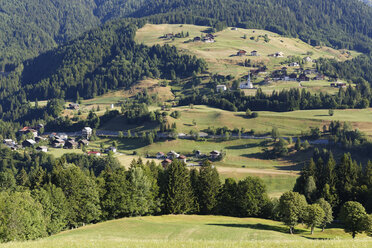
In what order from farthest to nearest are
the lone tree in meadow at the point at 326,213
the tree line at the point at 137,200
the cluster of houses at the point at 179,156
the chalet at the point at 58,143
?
the chalet at the point at 58,143
the cluster of houses at the point at 179,156
the lone tree in meadow at the point at 326,213
the tree line at the point at 137,200

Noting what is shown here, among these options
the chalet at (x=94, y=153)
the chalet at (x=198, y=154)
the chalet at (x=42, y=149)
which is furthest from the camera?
the chalet at (x=42, y=149)

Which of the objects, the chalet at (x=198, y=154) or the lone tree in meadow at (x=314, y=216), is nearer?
the lone tree in meadow at (x=314, y=216)

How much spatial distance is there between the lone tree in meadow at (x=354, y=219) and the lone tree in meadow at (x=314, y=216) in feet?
11.7

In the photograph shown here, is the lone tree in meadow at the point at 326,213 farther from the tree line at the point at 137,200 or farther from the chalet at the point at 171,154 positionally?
the chalet at the point at 171,154

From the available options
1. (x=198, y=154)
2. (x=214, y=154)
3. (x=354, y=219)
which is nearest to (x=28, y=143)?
(x=198, y=154)

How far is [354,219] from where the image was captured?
59.5m

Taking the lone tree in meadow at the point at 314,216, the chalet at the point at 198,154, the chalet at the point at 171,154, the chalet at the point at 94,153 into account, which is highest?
the lone tree in meadow at the point at 314,216

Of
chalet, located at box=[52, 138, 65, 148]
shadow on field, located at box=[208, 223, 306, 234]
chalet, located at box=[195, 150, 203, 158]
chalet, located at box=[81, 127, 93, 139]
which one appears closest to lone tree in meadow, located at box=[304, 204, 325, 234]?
shadow on field, located at box=[208, 223, 306, 234]

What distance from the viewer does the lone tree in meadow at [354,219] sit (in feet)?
190

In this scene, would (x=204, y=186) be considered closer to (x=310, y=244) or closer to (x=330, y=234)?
(x=330, y=234)

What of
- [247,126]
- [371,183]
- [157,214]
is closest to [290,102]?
[247,126]

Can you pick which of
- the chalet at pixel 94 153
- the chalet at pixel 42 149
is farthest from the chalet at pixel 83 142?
the chalet at pixel 94 153

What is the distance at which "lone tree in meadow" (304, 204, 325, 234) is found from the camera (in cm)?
6115

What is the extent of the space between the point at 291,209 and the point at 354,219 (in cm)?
931
